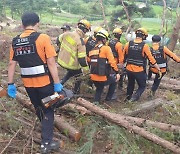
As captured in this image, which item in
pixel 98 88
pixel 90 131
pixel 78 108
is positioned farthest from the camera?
pixel 98 88

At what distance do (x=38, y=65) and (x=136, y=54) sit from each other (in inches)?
136

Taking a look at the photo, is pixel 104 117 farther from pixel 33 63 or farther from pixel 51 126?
pixel 33 63

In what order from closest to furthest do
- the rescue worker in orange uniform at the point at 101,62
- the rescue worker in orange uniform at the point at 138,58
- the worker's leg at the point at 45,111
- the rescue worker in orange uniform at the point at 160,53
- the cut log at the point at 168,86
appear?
1. the worker's leg at the point at 45,111
2. the rescue worker in orange uniform at the point at 101,62
3. the rescue worker in orange uniform at the point at 138,58
4. the rescue worker in orange uniform at the point at 160,53
5. the cut log at the point at 168,86

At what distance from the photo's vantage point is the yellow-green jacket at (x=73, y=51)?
285 inches

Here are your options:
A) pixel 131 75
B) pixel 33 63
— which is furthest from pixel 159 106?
pixel 33 63

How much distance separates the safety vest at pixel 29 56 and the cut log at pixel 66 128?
3.82ft

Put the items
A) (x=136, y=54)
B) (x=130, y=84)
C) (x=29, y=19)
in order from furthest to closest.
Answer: (x=130, y=84), (x=136, y=54), (x=29, y=19)

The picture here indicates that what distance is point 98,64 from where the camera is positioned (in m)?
7.01

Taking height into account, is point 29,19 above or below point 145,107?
above

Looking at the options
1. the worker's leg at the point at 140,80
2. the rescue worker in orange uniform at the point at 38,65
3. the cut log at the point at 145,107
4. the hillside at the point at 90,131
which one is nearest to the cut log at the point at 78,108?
the hillside at the point at 90,131

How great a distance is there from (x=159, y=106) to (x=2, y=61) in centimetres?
630

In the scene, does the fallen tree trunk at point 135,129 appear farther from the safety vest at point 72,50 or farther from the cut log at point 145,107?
the safety vest at point 72,50

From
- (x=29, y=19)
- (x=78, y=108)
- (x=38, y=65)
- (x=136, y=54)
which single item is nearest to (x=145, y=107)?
(x=136, y=54)

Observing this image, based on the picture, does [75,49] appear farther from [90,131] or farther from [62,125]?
[90,131]
